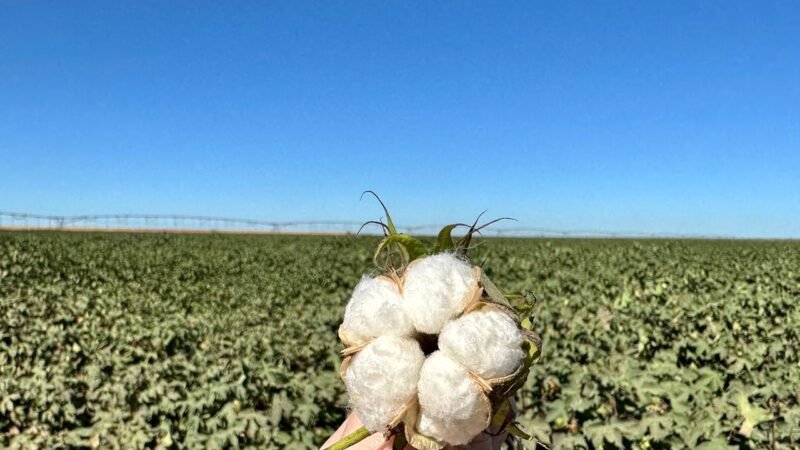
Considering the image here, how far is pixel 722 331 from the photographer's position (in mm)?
5727

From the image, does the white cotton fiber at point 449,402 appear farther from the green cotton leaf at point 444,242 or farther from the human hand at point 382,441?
the green cotton leaf at point 444,242

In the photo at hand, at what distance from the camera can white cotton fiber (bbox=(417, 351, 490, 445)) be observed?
4.19 ft

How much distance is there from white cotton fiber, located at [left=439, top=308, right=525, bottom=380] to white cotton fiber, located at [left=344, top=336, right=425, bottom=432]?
71 mm

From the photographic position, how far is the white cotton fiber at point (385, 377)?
1.30m

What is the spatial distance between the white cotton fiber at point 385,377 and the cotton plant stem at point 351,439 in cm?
8

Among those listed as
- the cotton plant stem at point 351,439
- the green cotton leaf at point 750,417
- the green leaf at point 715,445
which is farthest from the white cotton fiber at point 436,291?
the green cotton leaf at point 750,417

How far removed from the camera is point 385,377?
1303 mm

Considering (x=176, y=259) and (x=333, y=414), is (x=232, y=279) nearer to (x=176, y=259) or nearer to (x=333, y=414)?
(x=176, y=259)

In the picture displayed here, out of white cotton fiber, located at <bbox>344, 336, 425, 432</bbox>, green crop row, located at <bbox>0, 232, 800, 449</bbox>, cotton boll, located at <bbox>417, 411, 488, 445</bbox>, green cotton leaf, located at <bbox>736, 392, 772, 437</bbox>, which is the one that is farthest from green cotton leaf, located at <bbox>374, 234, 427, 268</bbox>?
green cotton leaf, located at <bbox>736, 392, 772, 437</bbox>

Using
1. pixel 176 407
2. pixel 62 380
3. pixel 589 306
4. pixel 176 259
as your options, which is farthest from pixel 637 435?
pixel 176 259

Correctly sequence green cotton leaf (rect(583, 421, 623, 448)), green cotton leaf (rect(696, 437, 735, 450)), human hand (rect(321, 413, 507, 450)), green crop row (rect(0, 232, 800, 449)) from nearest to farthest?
human hand (rect(321, 413, 507, 450)), green cotton leaf (rect(696, 437, 735, 450)), green cotton leaf (rect(583, 421, 623, 448)), green crop row (rect(0, 232, 800, 449))

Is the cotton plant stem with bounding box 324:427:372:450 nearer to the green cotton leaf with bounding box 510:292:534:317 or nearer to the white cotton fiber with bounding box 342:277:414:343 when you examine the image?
the white cotton fiber with bounding box 342:277:414:343

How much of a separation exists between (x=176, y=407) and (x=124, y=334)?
7.31 ft

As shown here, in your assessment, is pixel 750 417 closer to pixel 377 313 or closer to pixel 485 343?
pixel 485 343
